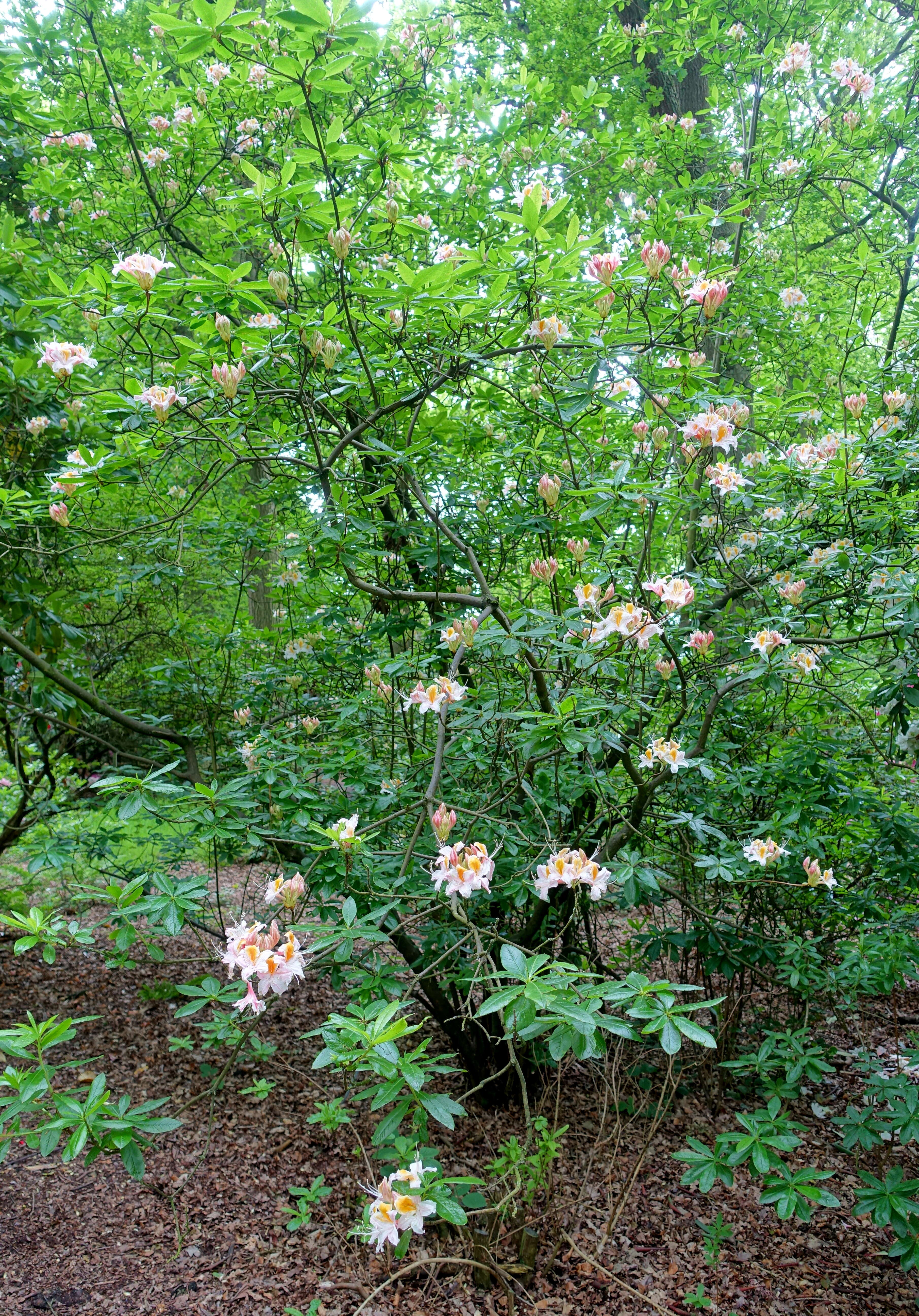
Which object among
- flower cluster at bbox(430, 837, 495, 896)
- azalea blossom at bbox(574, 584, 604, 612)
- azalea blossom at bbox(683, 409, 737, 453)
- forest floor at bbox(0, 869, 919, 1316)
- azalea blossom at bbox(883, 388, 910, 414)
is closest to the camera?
flower cluster at bbox(430, 837, 495, 896)

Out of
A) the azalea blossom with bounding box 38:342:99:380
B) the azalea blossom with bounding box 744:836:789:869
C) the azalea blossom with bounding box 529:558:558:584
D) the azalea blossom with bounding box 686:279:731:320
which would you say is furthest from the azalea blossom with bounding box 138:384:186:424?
the azalea blossom with bounding box 744:836:789:869

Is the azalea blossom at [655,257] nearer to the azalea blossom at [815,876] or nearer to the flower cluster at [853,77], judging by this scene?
the azalea blossom at [815,876]

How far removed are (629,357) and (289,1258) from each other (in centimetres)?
278

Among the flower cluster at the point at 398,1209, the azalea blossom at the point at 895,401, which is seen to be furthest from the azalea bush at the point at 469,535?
the azalea blossom at the point at 895,401

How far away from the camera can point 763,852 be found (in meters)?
1.98

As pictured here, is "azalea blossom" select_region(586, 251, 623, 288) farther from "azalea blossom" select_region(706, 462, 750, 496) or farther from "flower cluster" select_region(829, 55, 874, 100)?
"flower cluster" select_region(829, 55, 874, 100)

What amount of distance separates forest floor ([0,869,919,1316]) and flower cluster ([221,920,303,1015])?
69 cm

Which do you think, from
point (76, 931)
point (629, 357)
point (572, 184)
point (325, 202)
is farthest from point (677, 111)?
point (76, 931)

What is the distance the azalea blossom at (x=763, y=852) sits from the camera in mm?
1962

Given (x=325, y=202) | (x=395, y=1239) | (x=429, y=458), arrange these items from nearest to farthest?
(x=395, y=1239) → (x=325, y=202) → (x=429, y=458)

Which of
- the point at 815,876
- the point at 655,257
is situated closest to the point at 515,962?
the point at 815,876

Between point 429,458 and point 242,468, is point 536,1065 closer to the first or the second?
point 429,458

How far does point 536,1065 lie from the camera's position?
8.50ft

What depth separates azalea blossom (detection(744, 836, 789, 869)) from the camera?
196 cm
